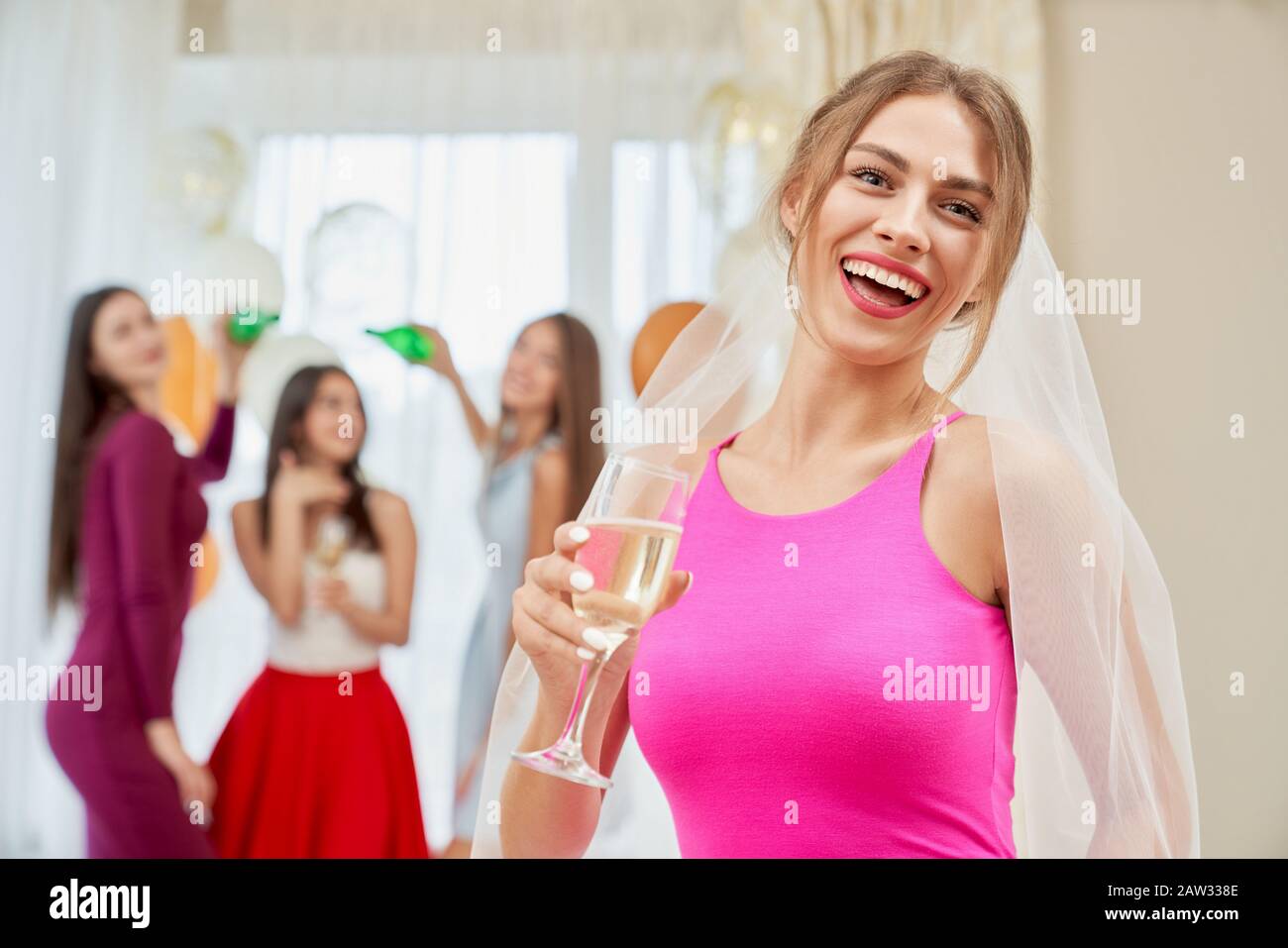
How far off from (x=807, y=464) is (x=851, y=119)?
0.93 feet

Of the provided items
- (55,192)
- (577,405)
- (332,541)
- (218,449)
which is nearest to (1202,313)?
(577,405)

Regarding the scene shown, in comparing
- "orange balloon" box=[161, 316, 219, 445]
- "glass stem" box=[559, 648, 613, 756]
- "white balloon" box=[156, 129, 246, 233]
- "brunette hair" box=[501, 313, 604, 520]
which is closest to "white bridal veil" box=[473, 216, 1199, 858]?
"glass stem" box=[559, 648, 613, 756]

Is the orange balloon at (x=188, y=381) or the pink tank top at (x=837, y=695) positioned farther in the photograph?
the orange balloon at (x=188, y=381)

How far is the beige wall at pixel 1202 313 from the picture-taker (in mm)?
2717

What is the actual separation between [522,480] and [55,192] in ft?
5.35

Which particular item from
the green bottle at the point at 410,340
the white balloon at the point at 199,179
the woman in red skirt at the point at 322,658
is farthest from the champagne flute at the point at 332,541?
the white balloon at the point at 199,179

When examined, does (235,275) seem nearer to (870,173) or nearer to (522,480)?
(522,480)

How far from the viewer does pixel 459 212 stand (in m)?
3.01

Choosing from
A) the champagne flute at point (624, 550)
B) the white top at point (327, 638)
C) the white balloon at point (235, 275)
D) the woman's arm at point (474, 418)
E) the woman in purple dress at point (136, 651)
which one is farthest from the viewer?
the woman's arm at point (474, 418)

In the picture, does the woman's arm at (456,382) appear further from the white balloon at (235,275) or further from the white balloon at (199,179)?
the white balloon at (199,179)

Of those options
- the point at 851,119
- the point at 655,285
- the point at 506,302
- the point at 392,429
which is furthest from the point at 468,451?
the point at 851,119

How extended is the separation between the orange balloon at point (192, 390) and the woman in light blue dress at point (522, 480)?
0.67 metres

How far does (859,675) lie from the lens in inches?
31.5

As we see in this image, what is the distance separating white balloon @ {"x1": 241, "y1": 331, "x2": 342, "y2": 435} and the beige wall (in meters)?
1.74
